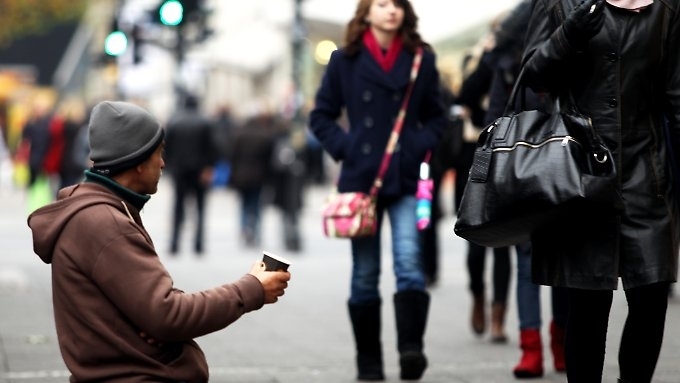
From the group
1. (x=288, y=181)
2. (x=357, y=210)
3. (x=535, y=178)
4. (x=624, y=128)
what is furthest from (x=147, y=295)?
(x=288, y=181)

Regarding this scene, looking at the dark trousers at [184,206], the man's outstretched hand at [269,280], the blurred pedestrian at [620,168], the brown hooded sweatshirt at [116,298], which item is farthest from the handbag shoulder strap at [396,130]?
the dark trousers at [184,206]

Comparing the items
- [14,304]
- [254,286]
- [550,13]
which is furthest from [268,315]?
[254,286]

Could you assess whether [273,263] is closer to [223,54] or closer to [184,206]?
[184,206]

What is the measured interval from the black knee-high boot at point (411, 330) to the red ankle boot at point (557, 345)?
2.21 feet

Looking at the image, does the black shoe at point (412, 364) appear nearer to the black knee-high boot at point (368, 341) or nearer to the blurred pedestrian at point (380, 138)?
the blurred pedestrian at point (380, 138)

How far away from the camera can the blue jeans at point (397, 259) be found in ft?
24.4

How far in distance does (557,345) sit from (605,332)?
2093 mm

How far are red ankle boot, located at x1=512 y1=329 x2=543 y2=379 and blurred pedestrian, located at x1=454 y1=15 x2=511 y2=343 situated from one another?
1063 mm

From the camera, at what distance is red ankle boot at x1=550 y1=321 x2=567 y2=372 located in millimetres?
7625

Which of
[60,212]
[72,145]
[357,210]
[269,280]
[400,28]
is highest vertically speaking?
[60,212]

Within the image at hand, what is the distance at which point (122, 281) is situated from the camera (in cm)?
422

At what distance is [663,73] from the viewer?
567 cm

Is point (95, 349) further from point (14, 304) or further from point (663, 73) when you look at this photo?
point (14, 304)

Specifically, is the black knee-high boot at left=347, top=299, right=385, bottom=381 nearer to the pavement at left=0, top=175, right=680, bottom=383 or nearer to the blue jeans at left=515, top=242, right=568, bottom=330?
the pavement at left=0, top=175, right=680, bottom=383
